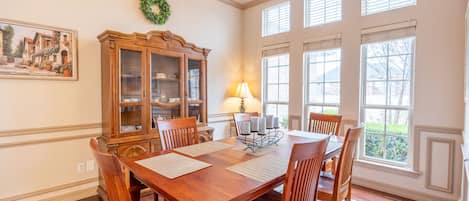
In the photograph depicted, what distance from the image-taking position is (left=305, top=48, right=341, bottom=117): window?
10.9 feet

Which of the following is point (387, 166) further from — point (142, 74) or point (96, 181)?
point (96, 181)

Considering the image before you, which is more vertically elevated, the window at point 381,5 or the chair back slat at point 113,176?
the window at point 381,5

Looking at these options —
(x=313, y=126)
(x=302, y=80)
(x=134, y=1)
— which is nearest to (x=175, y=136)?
(x=313, y=126)

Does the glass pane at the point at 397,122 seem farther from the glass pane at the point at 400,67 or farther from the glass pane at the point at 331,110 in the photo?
the glass pane at the point at 331,110

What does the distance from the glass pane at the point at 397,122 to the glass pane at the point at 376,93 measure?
0.17 meters

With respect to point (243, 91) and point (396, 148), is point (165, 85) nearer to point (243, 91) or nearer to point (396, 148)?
point (243, 91)

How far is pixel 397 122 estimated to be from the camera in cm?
288

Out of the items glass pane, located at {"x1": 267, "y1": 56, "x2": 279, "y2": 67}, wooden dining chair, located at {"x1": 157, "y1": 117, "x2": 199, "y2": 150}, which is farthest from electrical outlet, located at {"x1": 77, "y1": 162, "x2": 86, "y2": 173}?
glass pane, located at {"x1": 267, "y1": 56, "x2": 279, "y2": 67}

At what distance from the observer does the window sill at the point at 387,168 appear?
8.84 feet

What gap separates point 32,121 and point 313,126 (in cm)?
304

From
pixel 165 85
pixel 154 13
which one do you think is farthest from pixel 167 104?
pixel 154 13

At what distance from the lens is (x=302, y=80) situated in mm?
3625

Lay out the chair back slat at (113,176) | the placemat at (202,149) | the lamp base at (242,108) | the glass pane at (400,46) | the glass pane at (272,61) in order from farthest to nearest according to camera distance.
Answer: the lamp base at (242,108) < the glass pane at (272,61) < the glass pane at (400,46) < the placemat at (202,149) < the chair back slat at (113,176)

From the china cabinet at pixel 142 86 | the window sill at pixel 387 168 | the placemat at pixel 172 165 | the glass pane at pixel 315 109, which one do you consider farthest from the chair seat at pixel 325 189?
the china cabinet at pixel 142 86
